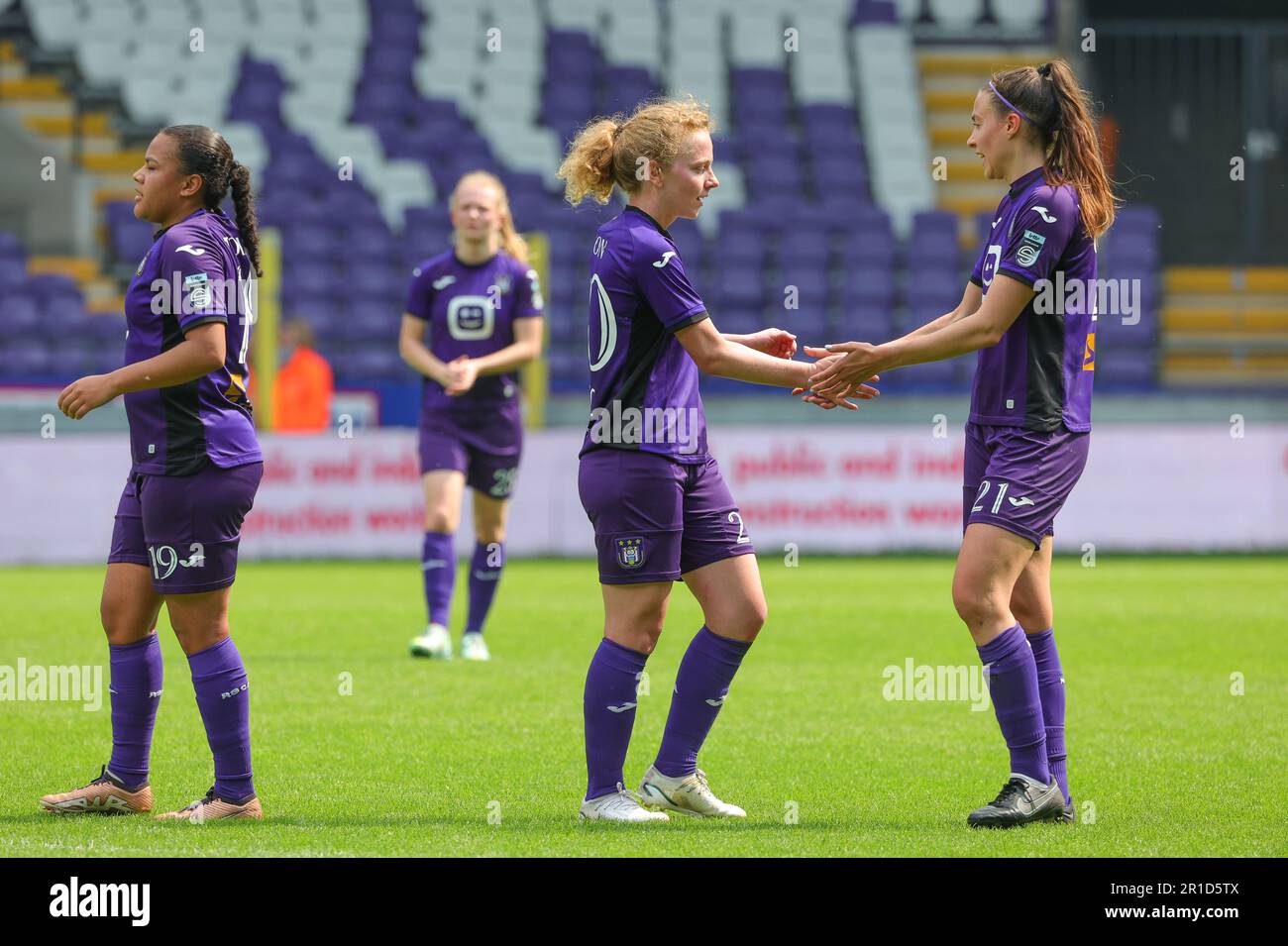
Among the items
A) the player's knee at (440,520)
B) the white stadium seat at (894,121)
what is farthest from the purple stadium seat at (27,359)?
the player's knee at (440,520)

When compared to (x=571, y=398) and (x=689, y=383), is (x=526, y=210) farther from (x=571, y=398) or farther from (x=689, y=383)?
(x=689, y=383)

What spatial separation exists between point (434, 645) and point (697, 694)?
4217 millimetres

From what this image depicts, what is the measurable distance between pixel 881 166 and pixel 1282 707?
622 inches

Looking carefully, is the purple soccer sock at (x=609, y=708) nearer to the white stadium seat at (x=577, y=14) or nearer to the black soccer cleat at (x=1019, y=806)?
the black soccer cleat at (x=1019, y=806)

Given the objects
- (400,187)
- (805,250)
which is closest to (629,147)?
(805,250)

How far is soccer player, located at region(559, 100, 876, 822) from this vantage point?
17.8 feet

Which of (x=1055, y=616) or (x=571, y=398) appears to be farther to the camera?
(x=571, y=398)

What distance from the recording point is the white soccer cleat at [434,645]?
9734 millimetres

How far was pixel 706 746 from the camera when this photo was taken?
7.11m

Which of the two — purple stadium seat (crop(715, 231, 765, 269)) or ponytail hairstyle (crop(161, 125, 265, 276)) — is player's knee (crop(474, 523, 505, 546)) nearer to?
ponytail hairstyle (crop(161, 125, 265, 276))

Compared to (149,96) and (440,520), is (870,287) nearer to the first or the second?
(149,96)
